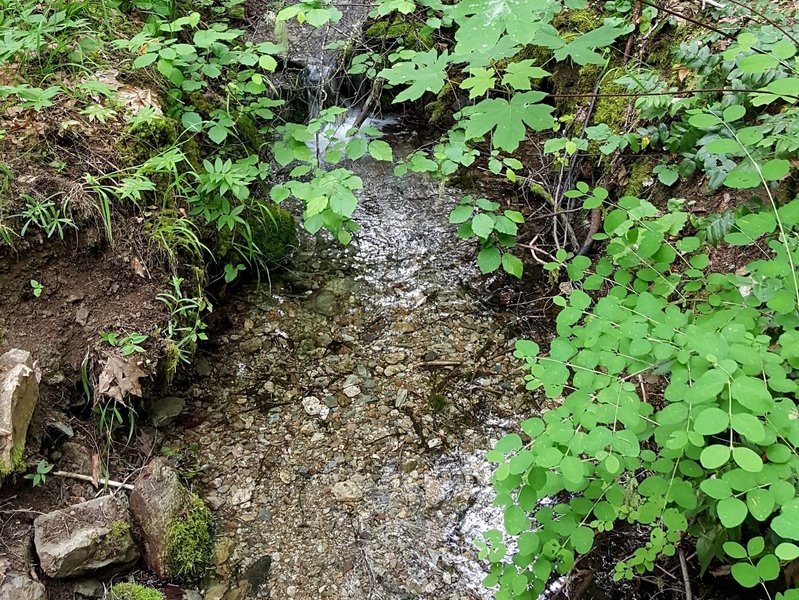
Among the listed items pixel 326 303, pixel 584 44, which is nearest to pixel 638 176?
pixel 584 44

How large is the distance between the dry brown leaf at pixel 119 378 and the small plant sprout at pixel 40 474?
13.6 inches

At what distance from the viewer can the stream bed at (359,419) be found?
7.89ft

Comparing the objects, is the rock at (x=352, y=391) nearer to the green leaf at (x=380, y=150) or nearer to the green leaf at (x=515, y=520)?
the green leaf at (x=380, y=150)

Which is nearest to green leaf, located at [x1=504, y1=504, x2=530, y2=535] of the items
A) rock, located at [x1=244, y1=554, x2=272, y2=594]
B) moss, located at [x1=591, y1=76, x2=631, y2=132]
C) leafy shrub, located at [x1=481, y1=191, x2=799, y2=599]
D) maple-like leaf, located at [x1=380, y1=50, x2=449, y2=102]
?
leafy shrub, located at [x1=481, y1=191, x2=799, y2=599]

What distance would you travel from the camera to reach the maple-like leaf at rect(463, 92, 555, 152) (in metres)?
1.49

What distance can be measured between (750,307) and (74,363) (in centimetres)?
283

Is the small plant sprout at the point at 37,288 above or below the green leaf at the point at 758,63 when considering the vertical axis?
below

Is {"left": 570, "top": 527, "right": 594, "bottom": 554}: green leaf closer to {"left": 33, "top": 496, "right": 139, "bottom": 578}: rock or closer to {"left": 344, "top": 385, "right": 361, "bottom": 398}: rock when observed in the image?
{"left": 344, "top": 385, "right": 361, "bottom": 398}: rock

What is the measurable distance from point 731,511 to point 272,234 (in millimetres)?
3163

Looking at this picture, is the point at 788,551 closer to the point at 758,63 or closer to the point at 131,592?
the point at 758,63

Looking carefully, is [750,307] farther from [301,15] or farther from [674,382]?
[301,15]

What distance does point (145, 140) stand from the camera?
3.03m

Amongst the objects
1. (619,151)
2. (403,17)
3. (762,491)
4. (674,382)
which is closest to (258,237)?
(403,17)

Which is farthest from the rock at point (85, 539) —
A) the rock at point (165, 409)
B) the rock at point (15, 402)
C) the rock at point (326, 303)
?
the rock at point (326, 303)
